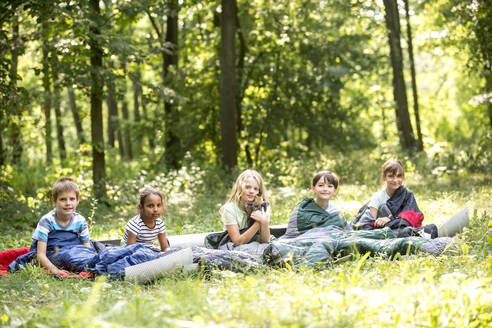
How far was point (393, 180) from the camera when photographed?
249 inches

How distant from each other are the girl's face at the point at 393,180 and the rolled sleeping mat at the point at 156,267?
9.56ft

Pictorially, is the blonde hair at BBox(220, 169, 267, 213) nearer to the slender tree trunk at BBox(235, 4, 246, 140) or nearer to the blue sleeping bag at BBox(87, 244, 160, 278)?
the blue sleeping bag at BBox(87, 244, 160, 278)

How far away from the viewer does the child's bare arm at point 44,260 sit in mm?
5023

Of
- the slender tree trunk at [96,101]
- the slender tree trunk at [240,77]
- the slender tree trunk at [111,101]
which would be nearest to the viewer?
the slender tree trunk at [96,101]

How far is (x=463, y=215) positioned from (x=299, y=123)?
11.2m

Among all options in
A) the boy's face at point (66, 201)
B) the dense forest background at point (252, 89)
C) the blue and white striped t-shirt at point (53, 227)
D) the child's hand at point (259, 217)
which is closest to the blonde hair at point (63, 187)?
A: the boy's face at point (66, 201)

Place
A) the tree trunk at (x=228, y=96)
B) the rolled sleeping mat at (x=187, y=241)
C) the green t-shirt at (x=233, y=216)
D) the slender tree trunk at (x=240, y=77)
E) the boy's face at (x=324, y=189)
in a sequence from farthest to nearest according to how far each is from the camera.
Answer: the slender tree trunk at (x=240, y=77)
the tree trunk at (x=228, y=96)
the rolled sleeping mat at (x=187, y=241)
the boy's face at (x=324, y=189)
the green t-shirt at (x=233, y=216)

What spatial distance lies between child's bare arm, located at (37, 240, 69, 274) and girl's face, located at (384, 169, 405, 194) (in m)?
3.86

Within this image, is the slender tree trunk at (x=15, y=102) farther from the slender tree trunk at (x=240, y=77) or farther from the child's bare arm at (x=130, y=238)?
the slender tree trunk at (x=240, y=77)

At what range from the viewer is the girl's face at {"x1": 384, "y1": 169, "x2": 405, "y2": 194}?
6324mm

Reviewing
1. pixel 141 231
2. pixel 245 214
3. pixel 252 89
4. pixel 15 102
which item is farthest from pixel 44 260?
pixel 252 89

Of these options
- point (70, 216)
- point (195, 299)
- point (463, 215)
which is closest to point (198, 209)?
point (70, 216)

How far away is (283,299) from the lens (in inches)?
126

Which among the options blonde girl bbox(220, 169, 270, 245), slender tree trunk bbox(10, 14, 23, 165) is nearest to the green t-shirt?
blonde girl bbox(220, 169, 270, 245)
